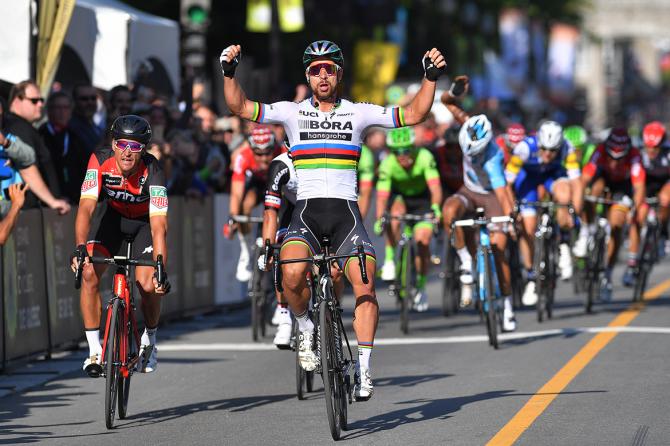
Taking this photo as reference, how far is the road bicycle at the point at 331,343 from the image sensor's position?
9547mm

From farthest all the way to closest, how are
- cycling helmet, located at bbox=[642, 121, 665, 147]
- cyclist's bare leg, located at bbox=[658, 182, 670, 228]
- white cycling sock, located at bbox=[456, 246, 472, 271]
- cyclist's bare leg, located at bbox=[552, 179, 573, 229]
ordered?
cyclist's bare leg, located at bbox=[658, 182, 670, 228]
cycling helmet, located at bbox=[642, 121, 665, 147]
cyclist's bare leg, located at bbox=[552, 179, 573, 229]
white cycling sock, located at bbox=[456, 246, 472, 271]

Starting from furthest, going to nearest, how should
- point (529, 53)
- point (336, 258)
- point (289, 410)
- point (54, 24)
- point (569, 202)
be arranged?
1. point (529, 53)
2. point (569, 202)
3. point (54, 24)
4. point (289, 410)
5. point (336, 258)

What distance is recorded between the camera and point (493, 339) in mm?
14461

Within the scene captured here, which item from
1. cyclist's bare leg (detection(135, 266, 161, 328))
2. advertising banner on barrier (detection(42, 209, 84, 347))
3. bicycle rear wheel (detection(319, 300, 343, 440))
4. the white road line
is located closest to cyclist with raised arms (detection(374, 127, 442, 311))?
the white road line

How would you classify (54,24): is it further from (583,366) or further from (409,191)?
(583,366)

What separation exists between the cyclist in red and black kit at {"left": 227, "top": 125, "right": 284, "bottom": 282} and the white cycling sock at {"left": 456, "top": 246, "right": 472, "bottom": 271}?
206cm

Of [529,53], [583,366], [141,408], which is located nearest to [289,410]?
[141,408]

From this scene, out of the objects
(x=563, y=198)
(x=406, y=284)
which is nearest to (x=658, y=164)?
(x=563, y=198)

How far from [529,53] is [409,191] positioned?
44.5 m

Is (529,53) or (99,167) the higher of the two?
(529,53)

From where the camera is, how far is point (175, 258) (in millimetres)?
17891

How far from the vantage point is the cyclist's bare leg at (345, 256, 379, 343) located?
10.1 meters

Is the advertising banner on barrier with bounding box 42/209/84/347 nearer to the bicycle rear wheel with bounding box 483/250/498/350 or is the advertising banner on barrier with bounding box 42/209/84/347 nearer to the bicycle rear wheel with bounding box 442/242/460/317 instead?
the bicycle rear wheel with bounding box 483/250/498/350

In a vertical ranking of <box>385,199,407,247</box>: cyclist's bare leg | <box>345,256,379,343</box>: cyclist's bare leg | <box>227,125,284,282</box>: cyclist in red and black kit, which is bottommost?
<box>345,256,379,343</box>: cyclist's bare leg
